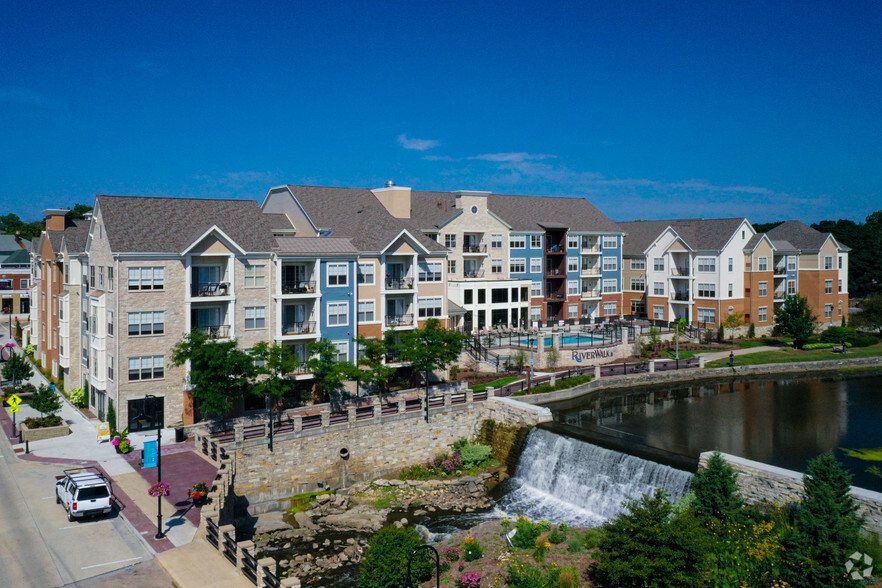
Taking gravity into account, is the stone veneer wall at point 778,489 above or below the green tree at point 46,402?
below

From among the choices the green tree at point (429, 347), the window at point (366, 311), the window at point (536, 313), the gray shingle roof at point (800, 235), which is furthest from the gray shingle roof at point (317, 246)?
the gray shingle roof at point (800, 235)

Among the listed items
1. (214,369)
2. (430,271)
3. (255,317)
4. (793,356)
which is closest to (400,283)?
(430,271)

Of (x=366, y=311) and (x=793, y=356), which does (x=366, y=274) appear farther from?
(x=793, y=356)

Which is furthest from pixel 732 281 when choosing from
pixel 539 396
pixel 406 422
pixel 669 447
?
pixel 406 422

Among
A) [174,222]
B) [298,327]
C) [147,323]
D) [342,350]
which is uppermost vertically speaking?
[174,222]

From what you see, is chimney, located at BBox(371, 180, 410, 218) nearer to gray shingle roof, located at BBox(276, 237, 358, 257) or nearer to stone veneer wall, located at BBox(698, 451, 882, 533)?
gray shingle roof, located at BBox(276, 237, 358, 257)

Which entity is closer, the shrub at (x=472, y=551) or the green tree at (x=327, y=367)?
the shrub at (x=472, y=551)

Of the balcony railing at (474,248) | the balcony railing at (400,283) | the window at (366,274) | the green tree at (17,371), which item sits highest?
the balcony railing at (474,248)

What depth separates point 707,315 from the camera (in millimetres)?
76375

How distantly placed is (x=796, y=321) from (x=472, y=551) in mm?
52692

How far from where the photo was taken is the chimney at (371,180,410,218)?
2525 inches

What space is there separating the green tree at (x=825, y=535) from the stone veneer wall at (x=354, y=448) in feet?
61.6

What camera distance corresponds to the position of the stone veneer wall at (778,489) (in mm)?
26438

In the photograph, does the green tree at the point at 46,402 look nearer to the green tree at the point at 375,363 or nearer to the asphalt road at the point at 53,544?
the asphalt road at the point at 53,544
